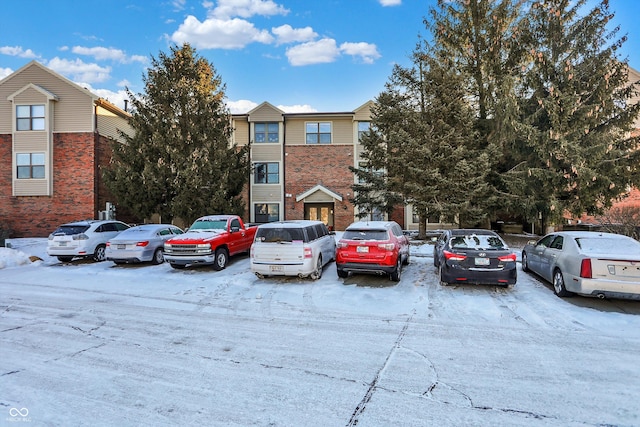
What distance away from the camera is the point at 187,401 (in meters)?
3.61

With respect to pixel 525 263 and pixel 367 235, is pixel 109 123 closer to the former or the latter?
pixel 367 235

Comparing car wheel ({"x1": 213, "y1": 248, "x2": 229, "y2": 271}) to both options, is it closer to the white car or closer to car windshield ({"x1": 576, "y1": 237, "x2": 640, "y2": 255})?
the white car

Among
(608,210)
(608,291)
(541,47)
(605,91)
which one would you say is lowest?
(608,291)

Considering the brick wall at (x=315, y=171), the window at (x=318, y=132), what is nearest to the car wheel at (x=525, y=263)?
the brick wall at (x=315, y=171)

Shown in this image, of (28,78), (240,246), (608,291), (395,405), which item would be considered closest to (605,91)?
(608,291)

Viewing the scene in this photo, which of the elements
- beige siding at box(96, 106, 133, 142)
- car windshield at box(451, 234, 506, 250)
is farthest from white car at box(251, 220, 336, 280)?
beige siding at box(96, 106, 133, 142)

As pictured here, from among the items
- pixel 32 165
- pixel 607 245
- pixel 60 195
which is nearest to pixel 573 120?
pixel 607 245

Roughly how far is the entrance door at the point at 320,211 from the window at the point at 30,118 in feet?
56.3

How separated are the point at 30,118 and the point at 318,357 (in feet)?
82.4

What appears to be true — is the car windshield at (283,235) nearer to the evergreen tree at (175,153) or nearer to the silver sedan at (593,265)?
the silver sedan at (593,265)

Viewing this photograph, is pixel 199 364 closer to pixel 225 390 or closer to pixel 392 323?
pixel 225 390

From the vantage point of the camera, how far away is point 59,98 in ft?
69.7

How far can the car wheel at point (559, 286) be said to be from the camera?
7719 mm

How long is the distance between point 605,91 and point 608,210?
5292 mm
